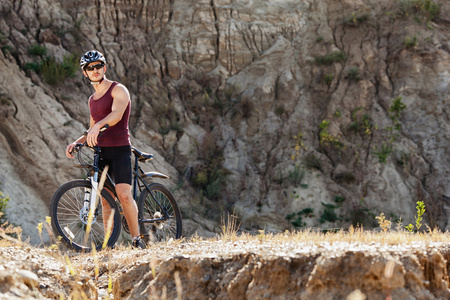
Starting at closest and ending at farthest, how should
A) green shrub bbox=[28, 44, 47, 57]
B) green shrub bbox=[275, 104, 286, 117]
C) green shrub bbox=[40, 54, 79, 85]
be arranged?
green shrub bbox=[40, 54, 79, 85]
green shrub bbox=[28, 44, 47, 57]
green shrub bbox=[275, 104, 286, 117]

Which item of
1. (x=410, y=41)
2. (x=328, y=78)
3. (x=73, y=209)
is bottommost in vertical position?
(x=73, y=209)

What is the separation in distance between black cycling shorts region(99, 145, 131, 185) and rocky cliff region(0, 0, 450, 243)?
5.96m

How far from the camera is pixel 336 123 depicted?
Result: 14883mm

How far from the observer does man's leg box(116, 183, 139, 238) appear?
19.2 feet

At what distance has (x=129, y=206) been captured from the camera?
588 cm

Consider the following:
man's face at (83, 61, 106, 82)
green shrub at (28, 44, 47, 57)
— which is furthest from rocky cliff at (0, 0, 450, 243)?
man's face at (83, 61, 106, 82)

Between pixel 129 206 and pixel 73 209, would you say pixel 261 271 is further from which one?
pixel 73 209

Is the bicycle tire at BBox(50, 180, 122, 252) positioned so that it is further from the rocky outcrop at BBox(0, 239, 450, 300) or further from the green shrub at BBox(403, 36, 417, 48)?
the green shrub at BBox(403, 36, 417, 48)

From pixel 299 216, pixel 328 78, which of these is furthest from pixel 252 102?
pixel 299 216

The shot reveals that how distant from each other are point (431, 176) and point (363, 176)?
199cm

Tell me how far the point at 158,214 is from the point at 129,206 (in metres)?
0.77

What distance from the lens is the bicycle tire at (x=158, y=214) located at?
20.9ft

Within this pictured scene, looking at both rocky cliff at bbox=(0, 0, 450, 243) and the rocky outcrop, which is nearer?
the rocky outcrop

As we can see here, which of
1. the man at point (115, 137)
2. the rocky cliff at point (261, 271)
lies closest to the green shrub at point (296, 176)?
the man at point (115, 137)
